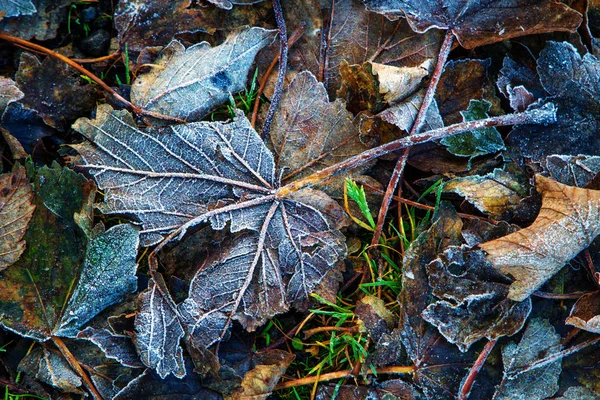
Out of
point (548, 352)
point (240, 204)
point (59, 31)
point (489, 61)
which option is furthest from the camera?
point (59, 31)

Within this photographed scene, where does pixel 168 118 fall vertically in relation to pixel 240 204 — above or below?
above

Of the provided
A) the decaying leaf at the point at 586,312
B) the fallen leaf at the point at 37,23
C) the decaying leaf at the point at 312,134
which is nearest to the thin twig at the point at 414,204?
the decaying leaf at the point at 312,134

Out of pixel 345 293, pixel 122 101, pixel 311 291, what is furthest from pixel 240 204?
pixel 122 101

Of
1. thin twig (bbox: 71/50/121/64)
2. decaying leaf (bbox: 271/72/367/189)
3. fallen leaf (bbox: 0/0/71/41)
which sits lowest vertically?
decaying leaf (bbox: 271/72/367/189)

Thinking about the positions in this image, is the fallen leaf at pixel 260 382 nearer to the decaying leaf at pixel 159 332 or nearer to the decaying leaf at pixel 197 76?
the decaying leaf at pixel 159 332

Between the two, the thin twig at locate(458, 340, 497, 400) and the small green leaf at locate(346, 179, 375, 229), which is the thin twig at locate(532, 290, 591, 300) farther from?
the small green leaf at locate(346, 179, 375, 229)

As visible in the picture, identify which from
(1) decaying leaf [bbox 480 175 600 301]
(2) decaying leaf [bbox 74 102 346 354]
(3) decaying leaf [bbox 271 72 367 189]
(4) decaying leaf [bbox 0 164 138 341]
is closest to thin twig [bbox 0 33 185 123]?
(2) decaying leaf [bbox 74 102 346 354]

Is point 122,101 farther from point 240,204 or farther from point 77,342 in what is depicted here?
point 77,342
